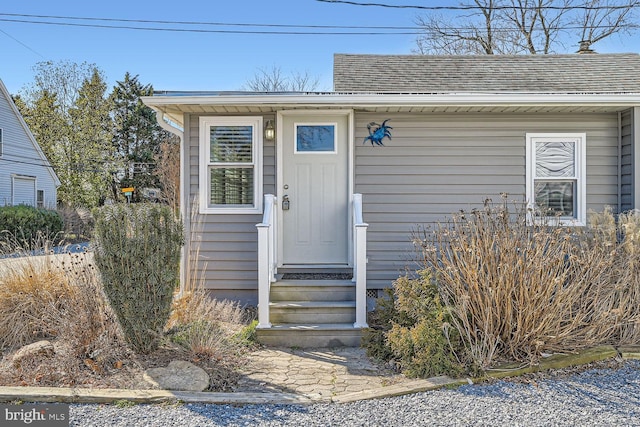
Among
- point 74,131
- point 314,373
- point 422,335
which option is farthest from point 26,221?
point 422,335

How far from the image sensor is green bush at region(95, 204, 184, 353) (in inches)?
152

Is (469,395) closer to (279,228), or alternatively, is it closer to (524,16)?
(279,228)

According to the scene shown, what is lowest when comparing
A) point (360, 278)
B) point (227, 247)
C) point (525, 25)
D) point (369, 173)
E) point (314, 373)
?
point (314, 373)

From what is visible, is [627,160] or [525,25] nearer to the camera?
[627,160]

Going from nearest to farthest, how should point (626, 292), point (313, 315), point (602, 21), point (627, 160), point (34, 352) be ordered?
1. point (34, 352)
2. point (626, 292)
3. point (313, 315)
4. point (627, 160)
5. point (602, 21)

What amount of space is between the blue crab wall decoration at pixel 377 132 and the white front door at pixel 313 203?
0.35 metres

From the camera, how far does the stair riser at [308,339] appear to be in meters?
4.75

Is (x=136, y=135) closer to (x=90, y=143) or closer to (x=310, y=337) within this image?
(x=90, y=143)

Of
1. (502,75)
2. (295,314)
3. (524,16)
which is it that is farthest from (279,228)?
(524,16)

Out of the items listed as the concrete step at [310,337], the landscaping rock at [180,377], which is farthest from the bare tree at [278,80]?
the landscaping rock at [180,377]

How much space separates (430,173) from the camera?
6176mm

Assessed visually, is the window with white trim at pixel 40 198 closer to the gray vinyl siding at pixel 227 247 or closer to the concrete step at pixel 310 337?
the gray vinyl siding at pixel 227 247

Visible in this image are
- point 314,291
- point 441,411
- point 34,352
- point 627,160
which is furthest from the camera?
point 627,160

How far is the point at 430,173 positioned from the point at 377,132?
0.94 meters
